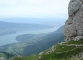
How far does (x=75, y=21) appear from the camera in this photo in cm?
10250

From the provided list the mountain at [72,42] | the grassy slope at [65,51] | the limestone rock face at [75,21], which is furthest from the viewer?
the limestone rock face at [75,21]

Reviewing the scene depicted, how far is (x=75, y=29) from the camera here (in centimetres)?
10175

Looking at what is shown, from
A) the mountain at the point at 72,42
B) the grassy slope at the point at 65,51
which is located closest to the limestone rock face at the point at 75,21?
the mountain at the point at 72,42

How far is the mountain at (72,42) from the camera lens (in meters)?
80.1

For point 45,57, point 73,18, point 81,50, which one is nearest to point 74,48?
point 81,50

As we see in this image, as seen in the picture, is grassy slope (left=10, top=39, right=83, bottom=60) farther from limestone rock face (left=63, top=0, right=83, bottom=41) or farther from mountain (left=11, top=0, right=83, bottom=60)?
limestone rock face (left=63, top=0, right=83, bottom=41)

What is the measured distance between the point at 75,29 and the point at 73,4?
1374cm

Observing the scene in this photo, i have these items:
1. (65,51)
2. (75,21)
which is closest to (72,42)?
(65,51)

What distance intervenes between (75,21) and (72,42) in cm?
1709

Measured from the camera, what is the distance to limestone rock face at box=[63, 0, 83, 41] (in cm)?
10059

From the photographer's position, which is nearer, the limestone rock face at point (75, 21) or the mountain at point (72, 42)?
the mountain at point (72, 42)

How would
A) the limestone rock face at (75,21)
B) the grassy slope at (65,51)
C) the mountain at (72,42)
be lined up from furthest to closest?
the limestone rock face at (75,21) → the mountain at (72,42) → the grassy slope at (65,51)

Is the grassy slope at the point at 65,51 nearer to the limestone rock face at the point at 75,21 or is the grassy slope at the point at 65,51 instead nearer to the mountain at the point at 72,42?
the mountain at the point at 72,42

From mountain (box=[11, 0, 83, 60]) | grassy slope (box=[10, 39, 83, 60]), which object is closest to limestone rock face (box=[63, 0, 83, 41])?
mountain (box=[11, 0, 83, 60])
